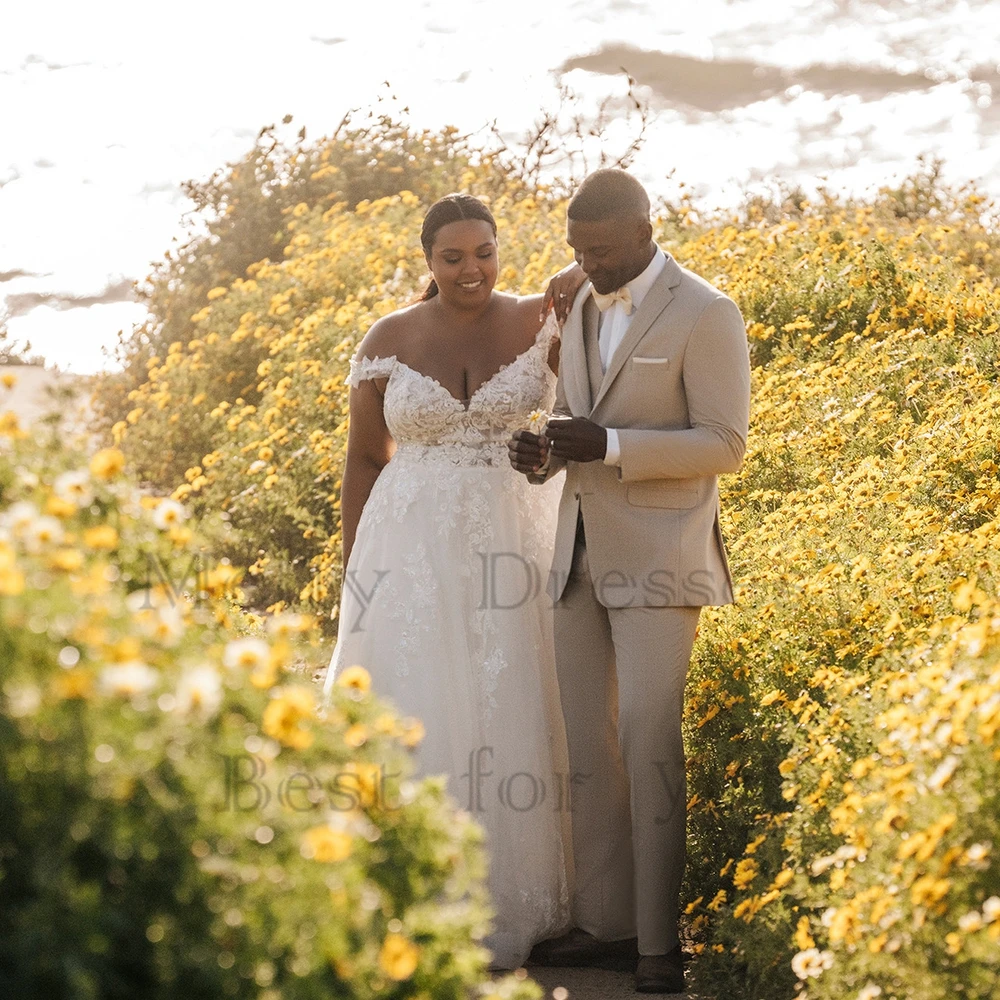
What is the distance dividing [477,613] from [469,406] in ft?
1.98

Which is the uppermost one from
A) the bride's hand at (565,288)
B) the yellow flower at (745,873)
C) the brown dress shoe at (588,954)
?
the bride's hand at (565,288)

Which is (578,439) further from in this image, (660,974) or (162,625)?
(162,625)

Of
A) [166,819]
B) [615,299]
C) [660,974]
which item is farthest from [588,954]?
[166,819]

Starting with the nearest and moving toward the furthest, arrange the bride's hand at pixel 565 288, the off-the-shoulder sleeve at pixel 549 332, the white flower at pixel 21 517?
the white flower at pixel 21 517
the bride's hand at pixel 565 288
the off-the-shoulder sleeve at pixel 549 332

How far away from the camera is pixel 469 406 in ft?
14.6

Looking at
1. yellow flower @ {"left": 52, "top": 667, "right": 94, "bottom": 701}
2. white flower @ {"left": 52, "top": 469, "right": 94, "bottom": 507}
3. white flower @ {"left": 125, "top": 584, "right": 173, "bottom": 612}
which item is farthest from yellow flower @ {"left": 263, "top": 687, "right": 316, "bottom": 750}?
white flower @ {"left": 52, "top": 469, "right": 94, "bottom": 507}

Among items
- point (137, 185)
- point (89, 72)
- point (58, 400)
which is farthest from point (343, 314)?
point (89, 72)

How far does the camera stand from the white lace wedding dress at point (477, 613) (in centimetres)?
427

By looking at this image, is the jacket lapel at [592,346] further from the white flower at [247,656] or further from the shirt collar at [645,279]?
the white flower at [247,656]

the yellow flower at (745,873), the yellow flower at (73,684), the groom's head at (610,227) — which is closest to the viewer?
the yellow flower at (73,684)

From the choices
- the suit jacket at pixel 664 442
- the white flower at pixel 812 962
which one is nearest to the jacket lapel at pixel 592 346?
the suit jacket at pixel 664 442

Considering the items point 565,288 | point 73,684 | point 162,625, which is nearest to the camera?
point 73,684

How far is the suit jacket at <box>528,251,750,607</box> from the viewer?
Answer: 150 inches

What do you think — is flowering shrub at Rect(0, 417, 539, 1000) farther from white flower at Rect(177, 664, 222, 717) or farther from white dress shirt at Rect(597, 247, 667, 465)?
white dress shirt at Rect(597, 247, 667, 465)
